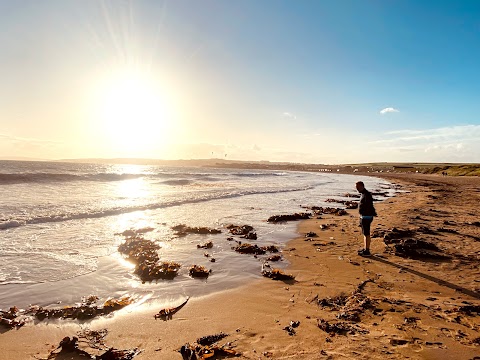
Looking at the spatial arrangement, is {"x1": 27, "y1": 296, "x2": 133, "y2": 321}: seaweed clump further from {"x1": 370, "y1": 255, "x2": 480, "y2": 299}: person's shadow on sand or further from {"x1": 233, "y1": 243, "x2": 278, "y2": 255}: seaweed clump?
{"x1": 370, "y1": 255, "x2": 480, "y2": 299}: person's shadow on sand

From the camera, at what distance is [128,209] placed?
18078 mm

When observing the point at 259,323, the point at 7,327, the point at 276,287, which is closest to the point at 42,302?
the point at 7,327

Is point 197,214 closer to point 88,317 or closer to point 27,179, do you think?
point 88,317

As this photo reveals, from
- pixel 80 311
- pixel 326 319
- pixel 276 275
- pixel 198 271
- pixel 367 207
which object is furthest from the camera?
pixel 367 207

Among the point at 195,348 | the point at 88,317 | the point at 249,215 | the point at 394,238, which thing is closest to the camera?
the point at 195,348

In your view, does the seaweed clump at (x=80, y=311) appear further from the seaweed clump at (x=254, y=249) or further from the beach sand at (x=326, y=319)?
the seaweed clump at (x=254, y=249)

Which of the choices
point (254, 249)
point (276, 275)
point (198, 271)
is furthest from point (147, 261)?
point (276, 275)

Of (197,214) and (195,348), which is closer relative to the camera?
(195,348)

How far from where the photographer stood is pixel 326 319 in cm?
510

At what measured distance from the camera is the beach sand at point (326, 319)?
13.8ft

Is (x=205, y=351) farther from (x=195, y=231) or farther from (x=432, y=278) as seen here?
(x=195, y=231)

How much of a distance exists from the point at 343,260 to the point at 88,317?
695 cm

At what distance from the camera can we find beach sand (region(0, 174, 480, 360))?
421 cm

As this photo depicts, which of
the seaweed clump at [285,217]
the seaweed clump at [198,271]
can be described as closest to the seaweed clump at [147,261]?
the seaweed clump at [198,271]
